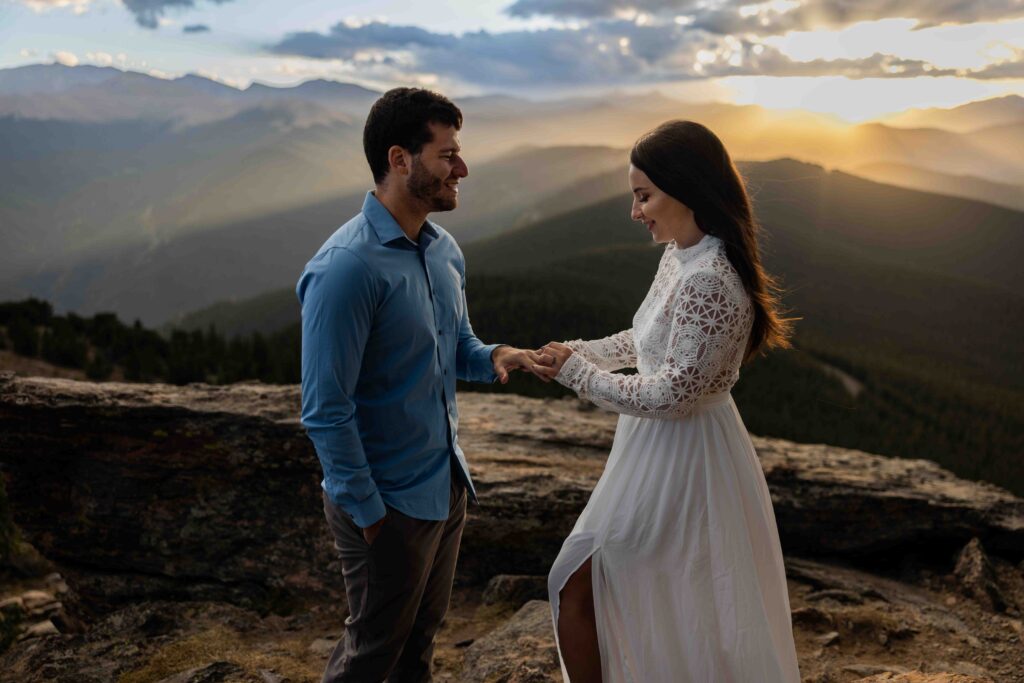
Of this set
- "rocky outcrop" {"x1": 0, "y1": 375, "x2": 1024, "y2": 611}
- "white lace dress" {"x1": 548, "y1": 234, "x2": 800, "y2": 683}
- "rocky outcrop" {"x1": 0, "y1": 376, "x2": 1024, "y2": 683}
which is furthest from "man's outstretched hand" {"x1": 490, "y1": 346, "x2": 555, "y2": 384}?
"rocky outcrop" {"x1": 0, "y1": 375, "x2": 1024, "y2": 611}

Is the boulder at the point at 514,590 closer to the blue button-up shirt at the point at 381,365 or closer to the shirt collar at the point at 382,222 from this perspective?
the blue button-up shirt at the point at 381,365

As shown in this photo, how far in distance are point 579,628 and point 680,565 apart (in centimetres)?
57

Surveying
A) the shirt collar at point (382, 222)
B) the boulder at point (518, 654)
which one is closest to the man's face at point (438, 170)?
the shirt collar at point (382, 222)

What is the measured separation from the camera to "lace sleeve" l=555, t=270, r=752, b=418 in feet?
10.3

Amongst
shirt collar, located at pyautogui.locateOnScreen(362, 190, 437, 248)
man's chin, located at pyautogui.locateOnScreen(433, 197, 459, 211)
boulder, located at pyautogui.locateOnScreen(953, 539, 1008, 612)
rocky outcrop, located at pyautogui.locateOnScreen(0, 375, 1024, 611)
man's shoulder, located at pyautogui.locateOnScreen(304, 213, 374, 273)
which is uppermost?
man's chin, located at pyautogui.locateOnScreen(433, 197, 459, 211)

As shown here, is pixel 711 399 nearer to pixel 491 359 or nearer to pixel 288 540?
pixel 491 359

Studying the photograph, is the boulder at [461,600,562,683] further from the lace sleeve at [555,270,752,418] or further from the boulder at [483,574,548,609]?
the lace sleeve at [555,270,752,418]

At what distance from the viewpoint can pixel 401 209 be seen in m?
3.38

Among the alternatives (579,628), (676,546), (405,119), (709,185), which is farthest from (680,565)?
(405,119)

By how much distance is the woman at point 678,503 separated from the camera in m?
3.30

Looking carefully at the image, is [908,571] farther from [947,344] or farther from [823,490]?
[947,344]

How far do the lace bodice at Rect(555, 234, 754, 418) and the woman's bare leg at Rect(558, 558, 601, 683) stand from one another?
819 millimetres

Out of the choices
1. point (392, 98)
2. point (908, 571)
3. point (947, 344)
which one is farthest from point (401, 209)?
point (947, 344)

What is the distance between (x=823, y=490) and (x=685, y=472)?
4281mm
